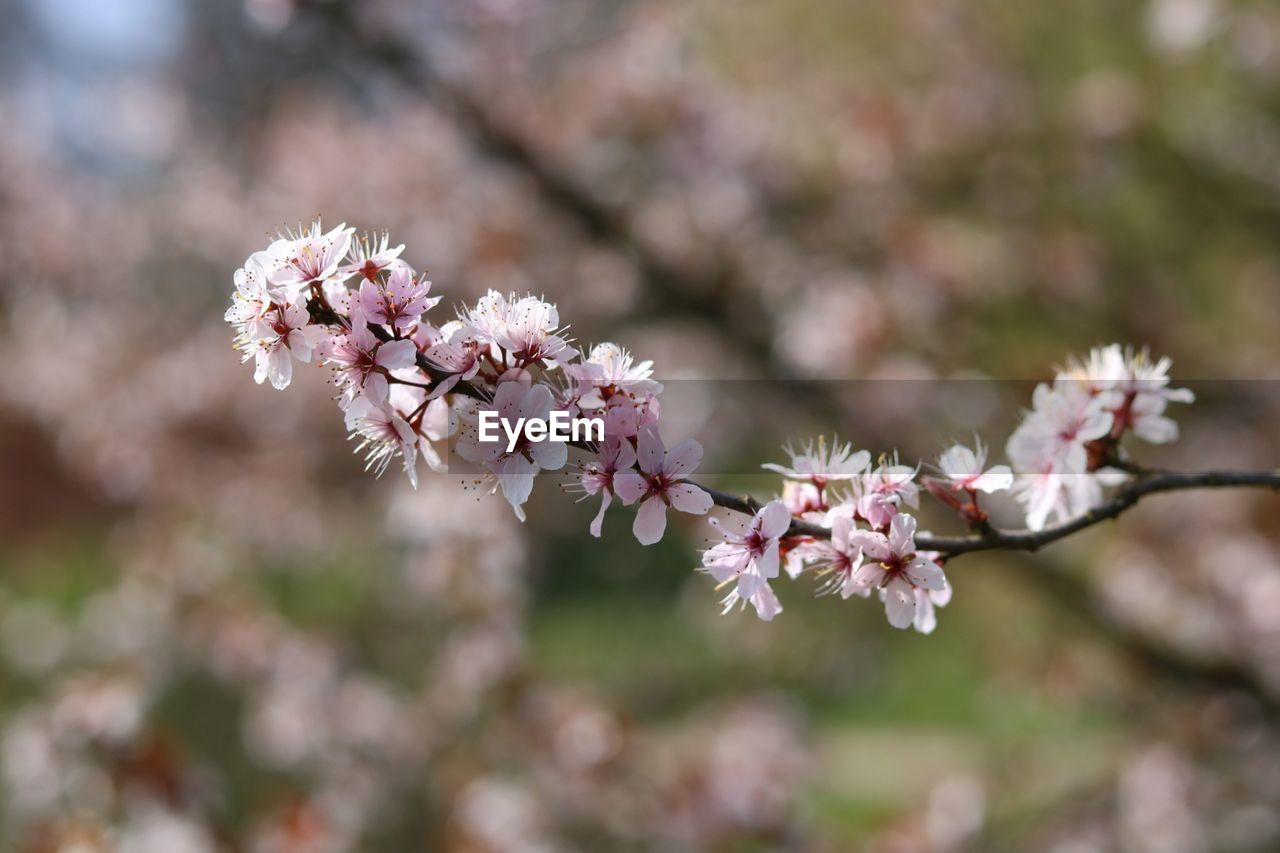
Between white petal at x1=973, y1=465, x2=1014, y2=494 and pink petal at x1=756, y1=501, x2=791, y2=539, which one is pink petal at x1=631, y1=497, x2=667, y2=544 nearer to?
pink petal at x1=756, y1=501, x2=791, y2=539

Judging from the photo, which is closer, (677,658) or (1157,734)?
(1157,734)

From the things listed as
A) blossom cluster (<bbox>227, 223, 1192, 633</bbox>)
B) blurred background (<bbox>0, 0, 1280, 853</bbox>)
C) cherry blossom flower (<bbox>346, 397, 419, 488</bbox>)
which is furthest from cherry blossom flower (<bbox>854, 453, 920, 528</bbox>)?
blurred background (<bbox>0, 0, 1280, 853</bbox>)

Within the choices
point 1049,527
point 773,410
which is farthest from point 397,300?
point 773,410

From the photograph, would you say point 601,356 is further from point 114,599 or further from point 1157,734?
point 114,599

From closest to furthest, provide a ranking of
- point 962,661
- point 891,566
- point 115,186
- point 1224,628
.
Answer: point 891,566
point 1224,628
point 962,661
point 115,186

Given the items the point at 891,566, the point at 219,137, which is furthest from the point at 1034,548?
the point at 219,137

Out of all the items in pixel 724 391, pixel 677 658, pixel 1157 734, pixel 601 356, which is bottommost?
pixel 601 356
